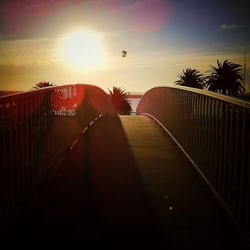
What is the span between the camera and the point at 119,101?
9088cm

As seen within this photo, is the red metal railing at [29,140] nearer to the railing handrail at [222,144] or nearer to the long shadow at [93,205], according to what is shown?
the long shadow at [93,205]

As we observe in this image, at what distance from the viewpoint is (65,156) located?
828cm

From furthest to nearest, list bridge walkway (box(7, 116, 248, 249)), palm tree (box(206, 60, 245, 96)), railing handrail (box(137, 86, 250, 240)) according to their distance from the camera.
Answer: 1. palm tree (box(206, 60, 245, 96))
2. bridge walkway (box(7, 116, 248, 249))
3. railing handrail (box(137, 86, 250, 240))

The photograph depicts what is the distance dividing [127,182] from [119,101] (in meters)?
84.4

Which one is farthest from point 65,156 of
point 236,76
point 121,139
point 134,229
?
point 236,76

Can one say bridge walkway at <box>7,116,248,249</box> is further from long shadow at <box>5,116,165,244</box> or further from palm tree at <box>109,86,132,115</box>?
palm tree at <box>109,86,132,115</box>

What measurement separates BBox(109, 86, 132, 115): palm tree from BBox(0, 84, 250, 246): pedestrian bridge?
80.0m

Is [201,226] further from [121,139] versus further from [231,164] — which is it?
[121,139]

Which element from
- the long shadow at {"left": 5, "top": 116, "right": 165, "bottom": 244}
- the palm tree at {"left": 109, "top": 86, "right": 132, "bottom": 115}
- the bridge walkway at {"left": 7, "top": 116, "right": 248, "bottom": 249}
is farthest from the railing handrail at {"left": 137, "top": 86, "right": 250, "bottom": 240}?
the palm tree at {"left": 109, "top": 86, "right": 132, "bottom": 115}

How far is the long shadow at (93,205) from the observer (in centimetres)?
463

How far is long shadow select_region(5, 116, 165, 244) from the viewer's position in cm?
463

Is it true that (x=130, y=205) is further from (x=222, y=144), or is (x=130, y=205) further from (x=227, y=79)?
(x=227, y=79)

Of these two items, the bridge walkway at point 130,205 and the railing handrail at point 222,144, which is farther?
the bridge walkway at point 130,205

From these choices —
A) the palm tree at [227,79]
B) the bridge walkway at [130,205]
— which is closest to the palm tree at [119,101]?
the palm tree at [227,79]
